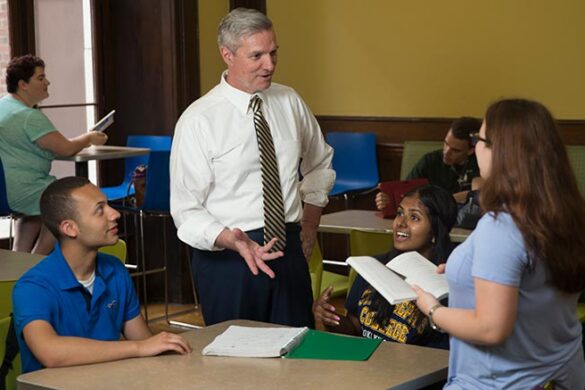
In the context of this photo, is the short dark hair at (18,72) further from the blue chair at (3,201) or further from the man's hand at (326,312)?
the man's hand at (326,312)

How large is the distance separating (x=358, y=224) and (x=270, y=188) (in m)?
1.73

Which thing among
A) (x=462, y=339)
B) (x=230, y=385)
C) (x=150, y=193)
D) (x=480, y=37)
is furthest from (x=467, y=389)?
(x=480, y=37)

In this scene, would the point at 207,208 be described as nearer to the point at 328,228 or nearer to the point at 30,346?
the point at 30,346

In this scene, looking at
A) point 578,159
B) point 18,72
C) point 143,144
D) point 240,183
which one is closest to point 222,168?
point 240,183

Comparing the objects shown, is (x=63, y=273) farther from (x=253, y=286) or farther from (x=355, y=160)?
(x=355, y=160)

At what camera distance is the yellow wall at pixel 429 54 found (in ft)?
21.3

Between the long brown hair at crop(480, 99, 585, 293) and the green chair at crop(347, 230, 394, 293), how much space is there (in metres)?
2.28

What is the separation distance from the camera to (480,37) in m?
6.80

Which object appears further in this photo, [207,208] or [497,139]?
[207,208]

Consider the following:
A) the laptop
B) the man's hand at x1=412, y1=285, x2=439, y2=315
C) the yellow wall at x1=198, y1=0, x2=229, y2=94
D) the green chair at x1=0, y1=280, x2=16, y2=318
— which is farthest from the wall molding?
the man's hand at x1=412, y1=285, x2=439, y2=315

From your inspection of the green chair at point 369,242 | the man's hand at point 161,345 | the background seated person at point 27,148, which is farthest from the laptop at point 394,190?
the man's hand at point 161,345

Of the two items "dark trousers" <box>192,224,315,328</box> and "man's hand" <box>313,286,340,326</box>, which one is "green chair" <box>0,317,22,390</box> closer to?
"dark trousers" <box>192,224,315,328</box>

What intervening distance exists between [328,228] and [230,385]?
264 cm

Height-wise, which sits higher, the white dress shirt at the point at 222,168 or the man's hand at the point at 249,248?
the white dress shirt at the point at 222,168
